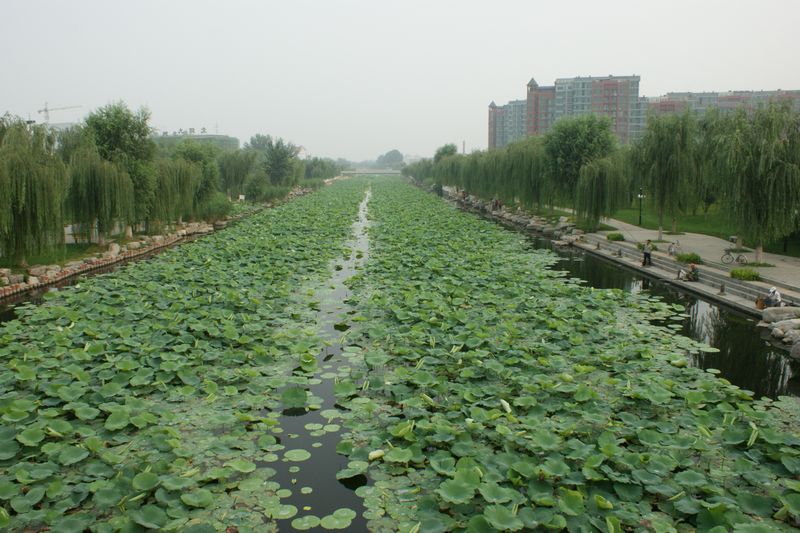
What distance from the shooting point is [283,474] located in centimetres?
475

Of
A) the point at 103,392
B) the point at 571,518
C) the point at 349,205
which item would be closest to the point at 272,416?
the point at 103,392

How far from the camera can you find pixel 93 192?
1584 centimetres

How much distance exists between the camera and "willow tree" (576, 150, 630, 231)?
1953cm

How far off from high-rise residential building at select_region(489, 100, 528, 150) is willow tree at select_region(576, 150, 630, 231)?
78913 millimetres

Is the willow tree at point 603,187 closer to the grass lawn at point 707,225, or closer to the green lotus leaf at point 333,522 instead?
the grass lawn at point 707,225

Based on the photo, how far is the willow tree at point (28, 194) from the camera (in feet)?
38.9

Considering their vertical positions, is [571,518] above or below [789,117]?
below

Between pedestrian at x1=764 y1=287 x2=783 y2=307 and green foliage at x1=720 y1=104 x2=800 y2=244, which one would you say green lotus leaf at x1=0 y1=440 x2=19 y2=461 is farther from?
green foliage at x1=720 y1=104 x2=800 y2=244

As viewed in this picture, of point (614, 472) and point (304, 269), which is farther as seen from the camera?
point (304, 269)

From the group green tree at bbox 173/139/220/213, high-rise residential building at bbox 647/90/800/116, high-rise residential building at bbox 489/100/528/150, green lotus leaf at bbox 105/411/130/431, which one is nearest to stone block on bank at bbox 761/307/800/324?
green lotus leaf at bbox 105/411/130/431

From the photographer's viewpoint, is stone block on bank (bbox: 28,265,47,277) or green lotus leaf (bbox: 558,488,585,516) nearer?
green lotus leaf (bbox: 558,488,585,516)

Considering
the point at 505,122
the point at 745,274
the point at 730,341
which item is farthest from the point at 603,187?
the point at 505,122

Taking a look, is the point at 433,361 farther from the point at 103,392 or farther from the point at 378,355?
the point at 103,392

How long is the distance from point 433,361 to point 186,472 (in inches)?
128
